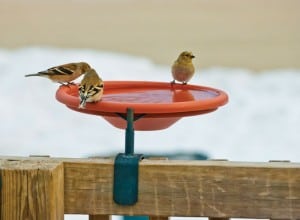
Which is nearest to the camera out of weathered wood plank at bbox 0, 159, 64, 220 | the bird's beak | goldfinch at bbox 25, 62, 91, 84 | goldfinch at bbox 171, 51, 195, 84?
weathered wood plank at bbox 0, 159, 64, 220

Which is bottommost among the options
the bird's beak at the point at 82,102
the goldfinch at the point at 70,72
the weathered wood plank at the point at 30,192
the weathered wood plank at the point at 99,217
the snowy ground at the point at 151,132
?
the weathered wood plank at the point at 99,217

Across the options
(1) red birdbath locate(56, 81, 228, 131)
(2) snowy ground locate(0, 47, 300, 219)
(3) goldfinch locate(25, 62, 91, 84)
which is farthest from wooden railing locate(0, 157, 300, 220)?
(2) snowy ground locate(0, 47, 300, 219)

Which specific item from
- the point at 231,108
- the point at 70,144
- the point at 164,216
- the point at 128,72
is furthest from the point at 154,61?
the point at 164,216

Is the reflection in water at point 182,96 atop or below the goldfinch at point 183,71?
below

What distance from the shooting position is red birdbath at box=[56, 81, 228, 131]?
1821 millimetres

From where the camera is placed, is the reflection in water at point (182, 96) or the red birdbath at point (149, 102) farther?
the reflection in water at point (182, 96)

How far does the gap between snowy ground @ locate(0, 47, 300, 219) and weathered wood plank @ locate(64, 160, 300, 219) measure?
3879 mm

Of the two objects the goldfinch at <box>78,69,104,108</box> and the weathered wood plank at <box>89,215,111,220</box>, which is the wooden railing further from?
the goldfinch at <box>78,69,104,108</box>

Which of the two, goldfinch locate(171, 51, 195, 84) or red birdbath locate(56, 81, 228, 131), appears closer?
red birdbath locate(56, 81, 228, 131)

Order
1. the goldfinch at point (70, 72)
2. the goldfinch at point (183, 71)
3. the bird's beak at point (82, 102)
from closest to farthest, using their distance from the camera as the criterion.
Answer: the bird's beak at point (82, 102) < the goldfinch at point (70, 72) < the goldfinch at point (183, 71)

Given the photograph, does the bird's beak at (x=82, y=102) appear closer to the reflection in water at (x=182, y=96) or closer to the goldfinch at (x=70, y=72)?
the reflection in water at (x=182, y=96)

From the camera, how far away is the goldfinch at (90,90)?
1.87 m

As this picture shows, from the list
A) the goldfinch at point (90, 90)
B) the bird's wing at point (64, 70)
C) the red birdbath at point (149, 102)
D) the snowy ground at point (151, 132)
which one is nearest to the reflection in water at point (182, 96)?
the red birdbath at point (149, 102)

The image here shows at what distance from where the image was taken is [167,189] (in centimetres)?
180
